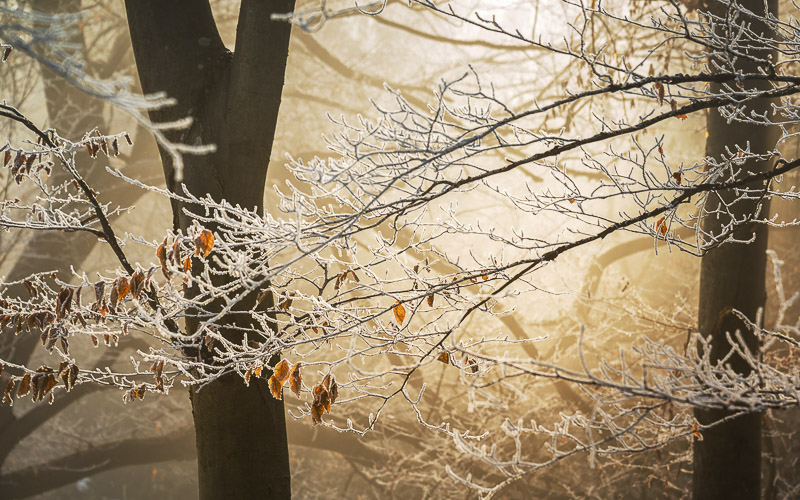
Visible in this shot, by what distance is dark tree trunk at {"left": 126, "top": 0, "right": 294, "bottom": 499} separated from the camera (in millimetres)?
2678

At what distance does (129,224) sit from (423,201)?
9.01 m

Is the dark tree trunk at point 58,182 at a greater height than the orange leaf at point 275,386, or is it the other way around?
the dark tree trunk at point 58,182

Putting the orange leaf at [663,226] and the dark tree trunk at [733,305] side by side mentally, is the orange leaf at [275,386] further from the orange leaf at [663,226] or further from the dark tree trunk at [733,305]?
the dark tree trunk at [733,305]

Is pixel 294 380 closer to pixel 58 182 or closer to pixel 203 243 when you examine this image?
pixel 203 243

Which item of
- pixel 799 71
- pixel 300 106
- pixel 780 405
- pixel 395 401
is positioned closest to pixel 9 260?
pixel 300 106

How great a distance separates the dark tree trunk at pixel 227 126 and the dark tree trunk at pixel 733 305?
2.94 m

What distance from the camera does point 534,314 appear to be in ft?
32.6

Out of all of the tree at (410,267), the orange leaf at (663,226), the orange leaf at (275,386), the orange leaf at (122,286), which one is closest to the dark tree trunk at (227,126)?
the tree at (410,267)

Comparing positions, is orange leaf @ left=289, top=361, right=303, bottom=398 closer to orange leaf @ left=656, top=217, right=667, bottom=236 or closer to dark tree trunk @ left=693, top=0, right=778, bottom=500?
orange leaf @ left=656, top=217, right=667, bottom=236

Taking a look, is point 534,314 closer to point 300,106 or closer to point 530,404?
point 530,404

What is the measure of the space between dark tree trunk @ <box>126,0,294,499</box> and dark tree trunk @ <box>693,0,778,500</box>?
116 inches

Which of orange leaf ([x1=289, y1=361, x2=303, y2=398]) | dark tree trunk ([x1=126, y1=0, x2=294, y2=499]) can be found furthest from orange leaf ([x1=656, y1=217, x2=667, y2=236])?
dark tree trunk ([x1=126, y1=0, x2=294, y2=499])

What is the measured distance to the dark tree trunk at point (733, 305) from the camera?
400cm

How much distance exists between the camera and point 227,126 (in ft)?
8.85
